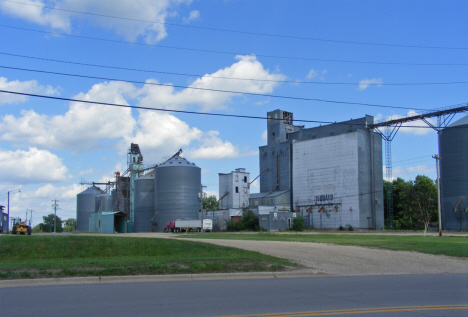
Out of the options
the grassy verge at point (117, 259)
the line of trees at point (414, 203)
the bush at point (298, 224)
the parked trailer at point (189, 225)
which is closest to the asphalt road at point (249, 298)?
the grassy verge at point (117, 259)

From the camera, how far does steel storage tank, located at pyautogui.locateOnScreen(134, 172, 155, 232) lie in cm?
9519

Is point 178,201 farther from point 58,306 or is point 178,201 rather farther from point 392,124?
point 58,306

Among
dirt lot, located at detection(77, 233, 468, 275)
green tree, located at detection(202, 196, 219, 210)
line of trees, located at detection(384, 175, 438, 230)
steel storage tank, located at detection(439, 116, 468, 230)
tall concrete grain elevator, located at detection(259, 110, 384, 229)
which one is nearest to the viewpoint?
dirt lot, located at detection(77, 233, 468, 275)

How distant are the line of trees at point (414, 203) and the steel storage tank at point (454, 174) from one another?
33.4ft

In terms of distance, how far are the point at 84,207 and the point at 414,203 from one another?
87.2 metres

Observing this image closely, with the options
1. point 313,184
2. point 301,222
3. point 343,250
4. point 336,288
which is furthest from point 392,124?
point 336,288

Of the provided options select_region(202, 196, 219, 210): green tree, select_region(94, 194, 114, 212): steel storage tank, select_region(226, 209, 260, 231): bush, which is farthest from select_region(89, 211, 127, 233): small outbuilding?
select_region(202, 196, 219, 210): green tree

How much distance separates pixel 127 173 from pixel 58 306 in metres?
105

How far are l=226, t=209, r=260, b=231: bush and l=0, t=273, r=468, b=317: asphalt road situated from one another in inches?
2599

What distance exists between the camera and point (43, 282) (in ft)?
47.6

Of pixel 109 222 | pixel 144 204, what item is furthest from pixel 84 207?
pixel 144 204

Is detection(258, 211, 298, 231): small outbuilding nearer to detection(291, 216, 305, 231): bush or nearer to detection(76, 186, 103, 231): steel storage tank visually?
detection(291, 216, 305, 231): bush

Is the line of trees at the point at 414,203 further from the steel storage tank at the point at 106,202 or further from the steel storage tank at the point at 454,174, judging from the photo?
the steel storage tank at the point at 106,202

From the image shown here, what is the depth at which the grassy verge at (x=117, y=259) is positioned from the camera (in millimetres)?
15930
